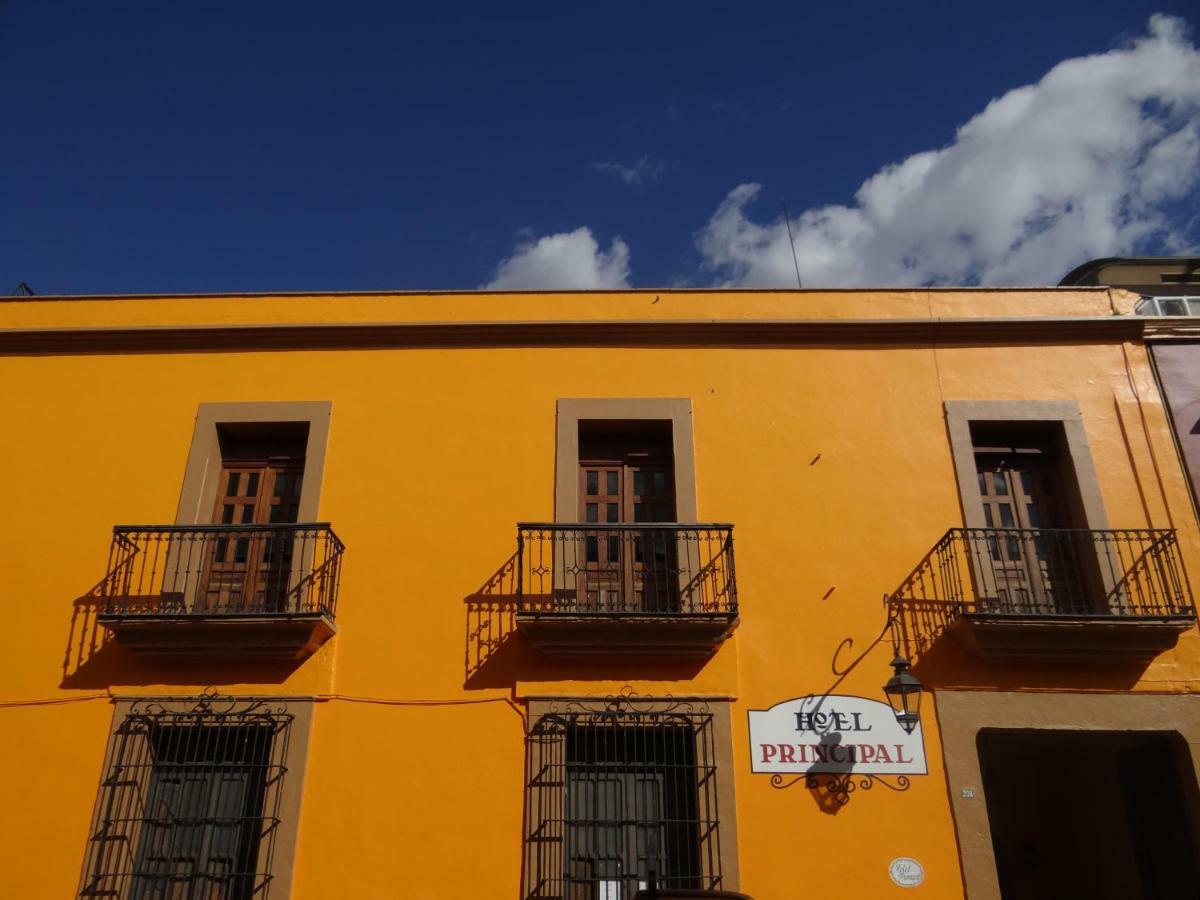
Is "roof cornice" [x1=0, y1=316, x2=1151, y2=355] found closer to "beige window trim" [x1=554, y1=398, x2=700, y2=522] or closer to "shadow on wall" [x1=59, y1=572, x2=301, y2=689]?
"beige window trim" [x1=554, y1=398, x2=700, y2=522]

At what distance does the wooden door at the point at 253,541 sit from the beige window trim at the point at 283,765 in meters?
0.75

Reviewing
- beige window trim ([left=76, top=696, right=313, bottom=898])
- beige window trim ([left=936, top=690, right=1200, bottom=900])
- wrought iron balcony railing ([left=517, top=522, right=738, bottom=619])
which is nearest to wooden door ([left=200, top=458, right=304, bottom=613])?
beige window trim ([left=76, top=696, right=313, bottom=898])

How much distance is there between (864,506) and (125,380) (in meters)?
6.71

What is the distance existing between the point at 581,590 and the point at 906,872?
10.3 feet

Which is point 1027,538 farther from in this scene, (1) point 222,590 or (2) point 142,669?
(2) point 142,669

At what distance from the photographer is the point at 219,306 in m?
8.93

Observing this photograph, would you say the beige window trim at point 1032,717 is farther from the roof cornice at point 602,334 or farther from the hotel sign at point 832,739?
the roof cornice at point 602,334

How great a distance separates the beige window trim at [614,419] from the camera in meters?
7.87

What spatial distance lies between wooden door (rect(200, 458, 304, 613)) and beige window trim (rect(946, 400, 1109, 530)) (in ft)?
18.6

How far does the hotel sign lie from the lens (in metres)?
7.04

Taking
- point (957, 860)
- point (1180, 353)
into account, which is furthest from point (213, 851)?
point (1180, 353)

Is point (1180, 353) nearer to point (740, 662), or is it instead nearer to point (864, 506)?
point (864, 506)

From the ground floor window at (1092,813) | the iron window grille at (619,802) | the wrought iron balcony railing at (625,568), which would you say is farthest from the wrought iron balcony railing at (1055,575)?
the iron window grille at (619,802)

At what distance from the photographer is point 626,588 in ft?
25.3
